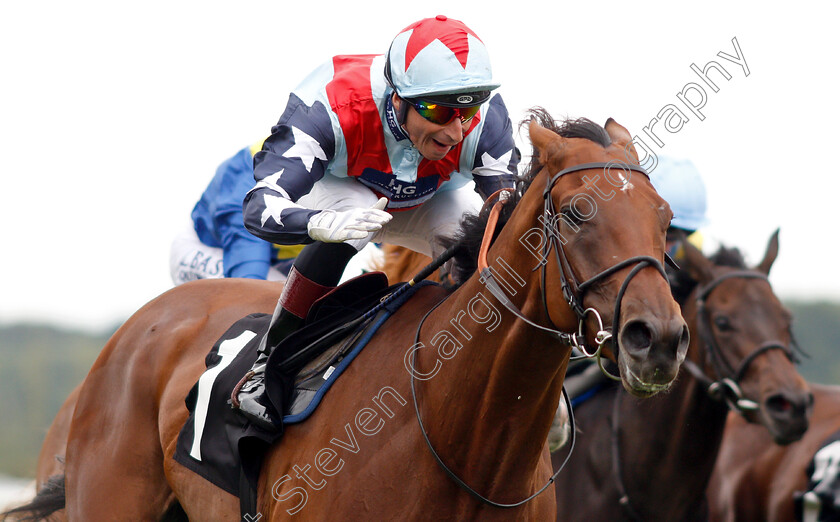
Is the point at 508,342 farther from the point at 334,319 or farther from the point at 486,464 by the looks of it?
the point at 334,319

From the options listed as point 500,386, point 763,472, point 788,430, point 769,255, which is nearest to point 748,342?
point 788,430

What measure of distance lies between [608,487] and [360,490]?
8.00 feet

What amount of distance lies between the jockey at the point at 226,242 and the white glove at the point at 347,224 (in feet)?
9.68

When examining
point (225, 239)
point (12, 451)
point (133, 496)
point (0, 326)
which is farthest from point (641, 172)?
point (0, 326)

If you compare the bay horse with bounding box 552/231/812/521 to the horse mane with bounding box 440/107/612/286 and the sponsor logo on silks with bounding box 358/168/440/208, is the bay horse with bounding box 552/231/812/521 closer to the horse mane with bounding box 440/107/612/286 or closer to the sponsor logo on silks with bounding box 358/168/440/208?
the sponsor logo on silks with bounding box 358/168/440/208

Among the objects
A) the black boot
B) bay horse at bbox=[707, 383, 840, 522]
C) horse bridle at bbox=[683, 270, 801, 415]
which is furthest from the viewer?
bay horse at bbox=[707, 383, 840, 522]

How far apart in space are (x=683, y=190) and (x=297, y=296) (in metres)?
3.90

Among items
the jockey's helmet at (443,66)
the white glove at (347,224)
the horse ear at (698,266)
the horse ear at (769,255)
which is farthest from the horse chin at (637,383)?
the horse ear at (769,255)

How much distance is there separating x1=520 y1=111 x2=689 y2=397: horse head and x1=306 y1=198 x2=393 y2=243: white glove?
476 millimetres

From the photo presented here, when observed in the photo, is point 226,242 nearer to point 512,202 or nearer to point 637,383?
point 512,202

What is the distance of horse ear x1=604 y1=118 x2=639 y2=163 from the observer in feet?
8.95

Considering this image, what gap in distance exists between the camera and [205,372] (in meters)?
3.64

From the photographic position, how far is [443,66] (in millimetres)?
3189

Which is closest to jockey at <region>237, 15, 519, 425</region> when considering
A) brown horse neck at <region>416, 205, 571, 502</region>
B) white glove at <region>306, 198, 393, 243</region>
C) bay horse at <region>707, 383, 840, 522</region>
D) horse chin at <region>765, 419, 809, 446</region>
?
white glove at <region>306, 198, 393, 243</region>
